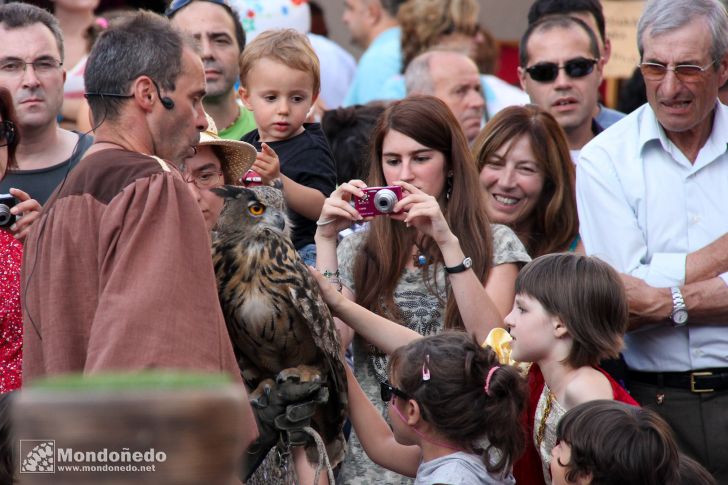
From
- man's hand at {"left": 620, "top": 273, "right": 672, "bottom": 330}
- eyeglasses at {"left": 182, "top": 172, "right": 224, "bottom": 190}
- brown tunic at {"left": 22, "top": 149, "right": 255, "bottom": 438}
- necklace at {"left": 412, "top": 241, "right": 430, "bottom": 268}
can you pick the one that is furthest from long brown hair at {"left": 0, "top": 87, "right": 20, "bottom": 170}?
man's hand at {"left": 620, "top": 273, "right": 672, "bottom": 330}

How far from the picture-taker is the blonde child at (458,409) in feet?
10.9

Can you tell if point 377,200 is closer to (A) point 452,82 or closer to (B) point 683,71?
(B) point 683,71

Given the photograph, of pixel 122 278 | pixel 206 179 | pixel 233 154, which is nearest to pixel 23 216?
pixel 206 179

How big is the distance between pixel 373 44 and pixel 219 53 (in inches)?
91.0

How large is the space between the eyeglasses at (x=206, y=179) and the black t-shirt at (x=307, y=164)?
67cm

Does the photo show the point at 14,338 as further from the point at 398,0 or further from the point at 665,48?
the point at 398,0

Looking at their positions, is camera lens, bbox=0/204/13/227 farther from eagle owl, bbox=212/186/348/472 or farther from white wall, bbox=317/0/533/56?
white wall, bbox=317/0/533/56

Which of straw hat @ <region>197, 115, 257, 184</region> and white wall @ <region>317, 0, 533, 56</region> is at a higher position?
white wall @ <region>317, 0, 533, 56</region>

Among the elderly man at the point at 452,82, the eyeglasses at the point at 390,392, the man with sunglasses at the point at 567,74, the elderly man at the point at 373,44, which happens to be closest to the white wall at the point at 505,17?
the elderly man at the point at 373,44

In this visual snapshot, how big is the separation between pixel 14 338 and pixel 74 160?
1042mm

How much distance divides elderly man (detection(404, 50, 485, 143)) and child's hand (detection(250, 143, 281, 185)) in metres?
1.99

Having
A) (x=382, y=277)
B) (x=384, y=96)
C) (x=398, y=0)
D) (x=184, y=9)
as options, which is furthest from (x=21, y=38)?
(x=398, y=0)

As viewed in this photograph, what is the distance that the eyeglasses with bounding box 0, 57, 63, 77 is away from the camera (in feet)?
15.7

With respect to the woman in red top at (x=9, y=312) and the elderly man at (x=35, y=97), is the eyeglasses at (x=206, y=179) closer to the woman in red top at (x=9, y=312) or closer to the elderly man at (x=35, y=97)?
the woman in red top at (x=9, y=312)
